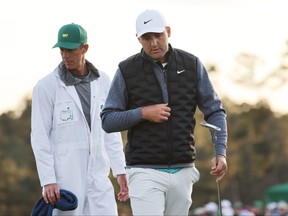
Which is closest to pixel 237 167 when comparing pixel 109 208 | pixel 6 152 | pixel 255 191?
pixel 255 191

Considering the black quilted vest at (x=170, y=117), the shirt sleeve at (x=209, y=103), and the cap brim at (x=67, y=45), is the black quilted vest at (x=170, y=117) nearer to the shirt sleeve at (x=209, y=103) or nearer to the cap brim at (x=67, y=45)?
the shirt sleeve at (x=209, y=103)

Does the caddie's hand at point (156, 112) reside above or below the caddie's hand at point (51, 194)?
above

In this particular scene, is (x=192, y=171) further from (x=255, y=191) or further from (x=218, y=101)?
(x=255, y=191)

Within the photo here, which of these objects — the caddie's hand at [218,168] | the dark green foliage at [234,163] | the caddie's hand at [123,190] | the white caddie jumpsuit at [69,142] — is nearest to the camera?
the caddie's hand at [218,168]

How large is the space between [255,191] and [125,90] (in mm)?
80635

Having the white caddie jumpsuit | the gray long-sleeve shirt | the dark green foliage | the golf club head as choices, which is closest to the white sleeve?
the white caddie jumpsuit

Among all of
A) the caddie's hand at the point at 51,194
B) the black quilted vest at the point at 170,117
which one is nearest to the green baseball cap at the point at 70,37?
the black quilted vest at the point at 170,117

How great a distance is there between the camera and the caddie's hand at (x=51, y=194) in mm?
10375

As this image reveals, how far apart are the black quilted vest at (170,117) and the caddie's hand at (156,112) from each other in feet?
0.50

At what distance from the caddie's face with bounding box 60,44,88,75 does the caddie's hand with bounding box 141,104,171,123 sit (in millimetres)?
1595

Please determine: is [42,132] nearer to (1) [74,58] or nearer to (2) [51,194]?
(2) [51,194]

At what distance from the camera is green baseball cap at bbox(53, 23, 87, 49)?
34.3ft

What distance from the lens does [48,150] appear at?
10492 millimetres

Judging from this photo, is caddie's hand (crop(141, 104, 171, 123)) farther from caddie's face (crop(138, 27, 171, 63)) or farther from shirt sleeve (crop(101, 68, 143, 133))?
caddie's face (crop(138, 27, 171, 63))
